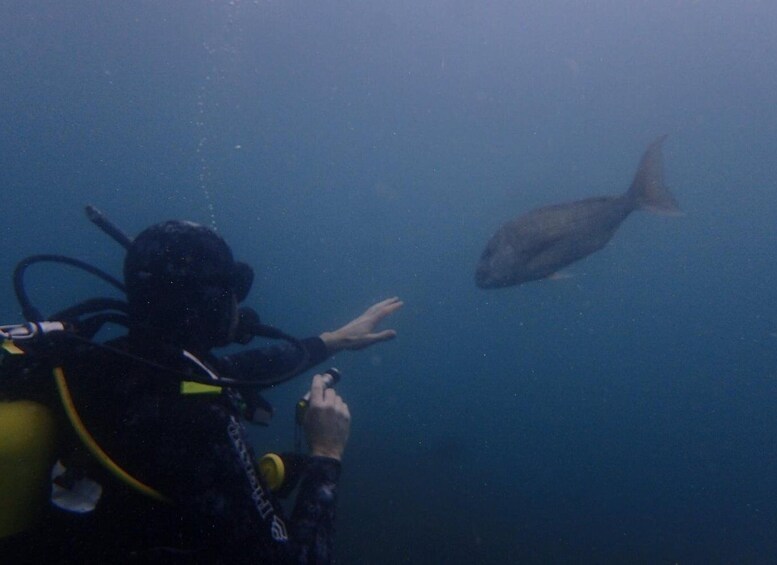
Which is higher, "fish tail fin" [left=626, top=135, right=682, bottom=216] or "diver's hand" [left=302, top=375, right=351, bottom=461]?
"fish tail fin" [left=626, top=135, right=682, bottom=216]

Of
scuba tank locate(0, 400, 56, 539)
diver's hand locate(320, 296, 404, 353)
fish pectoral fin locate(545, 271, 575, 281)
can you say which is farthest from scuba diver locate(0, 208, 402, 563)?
fish pectoral fin locate(545, 271, 575, 281)

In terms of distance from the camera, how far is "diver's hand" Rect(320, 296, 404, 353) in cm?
418

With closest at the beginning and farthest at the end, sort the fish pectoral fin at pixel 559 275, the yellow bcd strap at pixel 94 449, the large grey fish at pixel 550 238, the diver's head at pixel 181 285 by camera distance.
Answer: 1. the yellow bcd strap at pixel 94 449
2. the diver's head at pixel 181 285
3. the large grey fish at pixel 550 238
4. the fish pectoral fin at pixel 559 275

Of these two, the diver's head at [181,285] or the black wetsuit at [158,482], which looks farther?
the diver's head at [181,285]

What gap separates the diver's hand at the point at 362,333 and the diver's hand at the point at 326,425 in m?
1.44

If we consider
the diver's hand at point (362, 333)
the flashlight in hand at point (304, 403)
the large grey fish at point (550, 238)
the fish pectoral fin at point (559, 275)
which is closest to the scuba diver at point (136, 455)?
the flashlight in hand at point (304, 403)

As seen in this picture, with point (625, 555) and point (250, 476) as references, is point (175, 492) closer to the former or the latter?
point (250, 476)

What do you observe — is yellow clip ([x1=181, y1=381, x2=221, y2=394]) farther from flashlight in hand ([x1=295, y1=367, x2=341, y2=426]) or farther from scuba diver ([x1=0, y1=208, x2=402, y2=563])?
flashlight in hand ([x1=295, y1=367, x2=341, y2=426])

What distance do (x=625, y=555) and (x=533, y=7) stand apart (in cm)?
6153

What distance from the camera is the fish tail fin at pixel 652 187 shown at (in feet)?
22.9

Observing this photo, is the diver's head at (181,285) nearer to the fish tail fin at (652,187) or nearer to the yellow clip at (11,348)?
the yellow clip at (11,348)

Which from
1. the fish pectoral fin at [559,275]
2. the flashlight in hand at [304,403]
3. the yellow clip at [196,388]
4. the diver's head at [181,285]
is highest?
the diver's head at [181,285]

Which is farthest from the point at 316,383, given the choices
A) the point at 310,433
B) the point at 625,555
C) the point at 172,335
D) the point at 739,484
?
the point at 739,484

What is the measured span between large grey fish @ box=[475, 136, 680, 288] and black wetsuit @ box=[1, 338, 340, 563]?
511cm
